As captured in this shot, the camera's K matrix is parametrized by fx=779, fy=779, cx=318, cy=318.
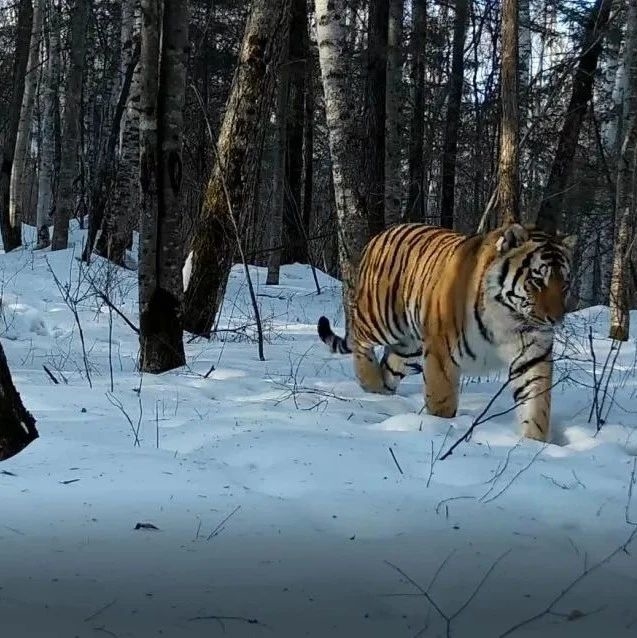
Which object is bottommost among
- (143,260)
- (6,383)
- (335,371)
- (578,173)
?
(335,371)

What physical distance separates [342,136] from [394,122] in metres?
4.65

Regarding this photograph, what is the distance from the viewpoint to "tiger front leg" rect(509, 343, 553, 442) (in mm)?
4195

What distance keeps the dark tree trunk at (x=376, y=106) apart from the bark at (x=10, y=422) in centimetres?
1032

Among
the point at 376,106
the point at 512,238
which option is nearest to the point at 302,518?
the point at 512,238

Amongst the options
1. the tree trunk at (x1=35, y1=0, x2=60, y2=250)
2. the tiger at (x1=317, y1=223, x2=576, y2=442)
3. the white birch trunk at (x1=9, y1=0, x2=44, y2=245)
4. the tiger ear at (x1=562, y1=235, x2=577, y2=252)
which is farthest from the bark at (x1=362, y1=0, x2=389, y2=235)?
the tiger ear at (x1=562, y1=235, x2=577, y2=252)

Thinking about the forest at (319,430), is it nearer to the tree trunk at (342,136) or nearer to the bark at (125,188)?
the tree trunk at (342,136)

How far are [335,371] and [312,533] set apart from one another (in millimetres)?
3714

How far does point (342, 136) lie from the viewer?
6.86 meters

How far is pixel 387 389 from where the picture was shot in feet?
18.3

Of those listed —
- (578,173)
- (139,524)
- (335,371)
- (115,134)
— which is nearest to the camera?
(139,524)

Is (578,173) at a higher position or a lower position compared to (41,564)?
higher

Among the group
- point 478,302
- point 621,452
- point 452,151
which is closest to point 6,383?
point 478,302

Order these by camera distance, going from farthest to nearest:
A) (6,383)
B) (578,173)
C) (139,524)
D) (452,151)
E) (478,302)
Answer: (578,173) < (452,151) < (478,302) < (6,383) < (139,524)

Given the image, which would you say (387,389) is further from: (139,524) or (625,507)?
(139,524)
